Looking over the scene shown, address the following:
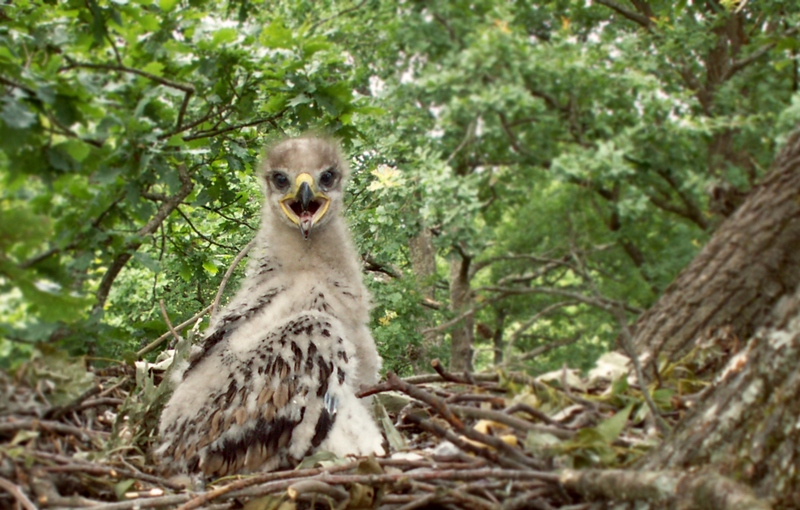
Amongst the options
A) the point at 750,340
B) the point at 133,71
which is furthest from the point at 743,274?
the point at 133,71

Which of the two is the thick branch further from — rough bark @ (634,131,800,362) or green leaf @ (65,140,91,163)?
green leaf @ (65,140,91,163)

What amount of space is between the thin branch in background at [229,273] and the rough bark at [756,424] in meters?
2.48

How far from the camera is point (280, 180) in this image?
388cm

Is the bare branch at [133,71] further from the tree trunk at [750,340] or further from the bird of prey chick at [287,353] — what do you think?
the tree trunk at [750,340]

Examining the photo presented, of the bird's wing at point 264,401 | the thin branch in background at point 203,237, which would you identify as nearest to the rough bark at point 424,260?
the thin branch in background at point 203,237

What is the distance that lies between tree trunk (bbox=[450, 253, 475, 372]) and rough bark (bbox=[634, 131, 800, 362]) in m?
3.75

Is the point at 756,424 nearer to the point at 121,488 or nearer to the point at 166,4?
the point at 121,488

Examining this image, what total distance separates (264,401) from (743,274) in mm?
1898

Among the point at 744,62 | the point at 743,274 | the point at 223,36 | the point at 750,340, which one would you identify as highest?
the point at 744,62

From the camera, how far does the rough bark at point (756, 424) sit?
71.3 inches

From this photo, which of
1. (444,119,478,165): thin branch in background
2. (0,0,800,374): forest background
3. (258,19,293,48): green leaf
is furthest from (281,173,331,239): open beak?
(444,119,478,165): thin branch in background

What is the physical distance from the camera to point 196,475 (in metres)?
2.95

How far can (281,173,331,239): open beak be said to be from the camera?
3732 millimetres

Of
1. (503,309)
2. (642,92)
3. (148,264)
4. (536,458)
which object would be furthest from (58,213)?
(503,309)
